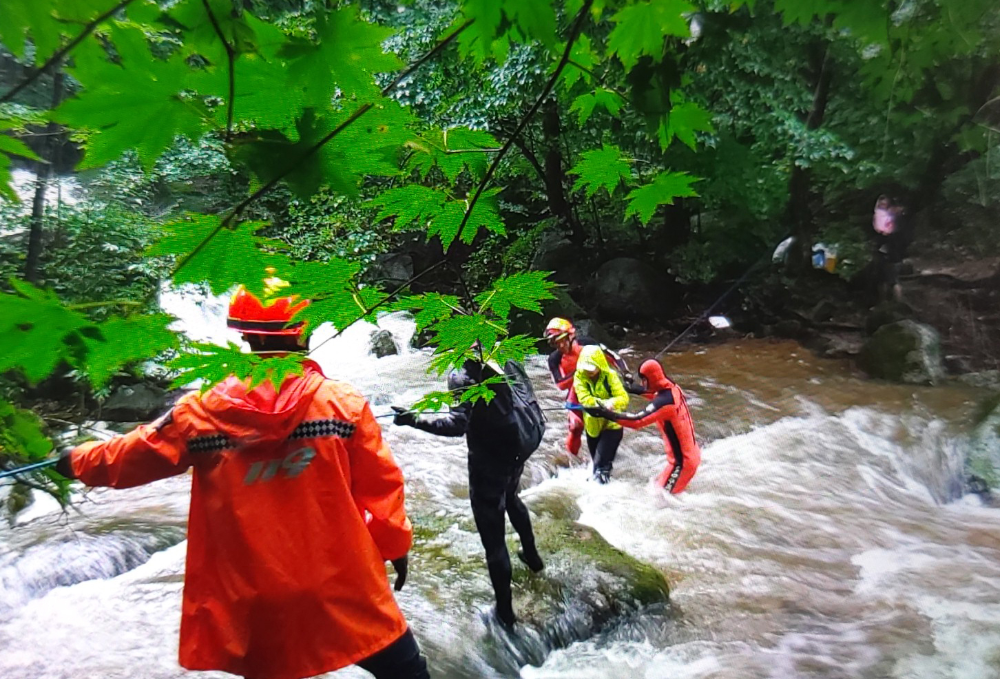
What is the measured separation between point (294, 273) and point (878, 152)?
32.6ft

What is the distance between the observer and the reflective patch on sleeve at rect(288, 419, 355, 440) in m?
1.68

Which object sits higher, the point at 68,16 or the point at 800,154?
the point at 800,154

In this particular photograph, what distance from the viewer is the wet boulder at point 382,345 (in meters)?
9.88

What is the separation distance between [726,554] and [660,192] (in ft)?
14.9

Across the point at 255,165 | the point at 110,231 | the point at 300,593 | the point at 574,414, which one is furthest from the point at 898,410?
the point at 110,231

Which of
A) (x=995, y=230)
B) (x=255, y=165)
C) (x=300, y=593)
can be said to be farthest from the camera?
(x=995, y=230)

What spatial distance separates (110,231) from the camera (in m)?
7.14

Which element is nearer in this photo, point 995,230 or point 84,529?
point 84,529

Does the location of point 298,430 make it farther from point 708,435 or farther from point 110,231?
point 110,231

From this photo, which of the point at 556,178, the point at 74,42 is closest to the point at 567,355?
the point at 74,42

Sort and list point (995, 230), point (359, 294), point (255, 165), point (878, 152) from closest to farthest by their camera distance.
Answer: point (255, 165)
point (359, 294)
point (878, 152)
point (995, 230)

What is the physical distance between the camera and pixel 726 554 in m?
4.90

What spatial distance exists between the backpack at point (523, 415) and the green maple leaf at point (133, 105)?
7.43ft

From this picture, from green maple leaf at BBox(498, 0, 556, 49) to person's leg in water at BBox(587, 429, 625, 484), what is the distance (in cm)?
479
